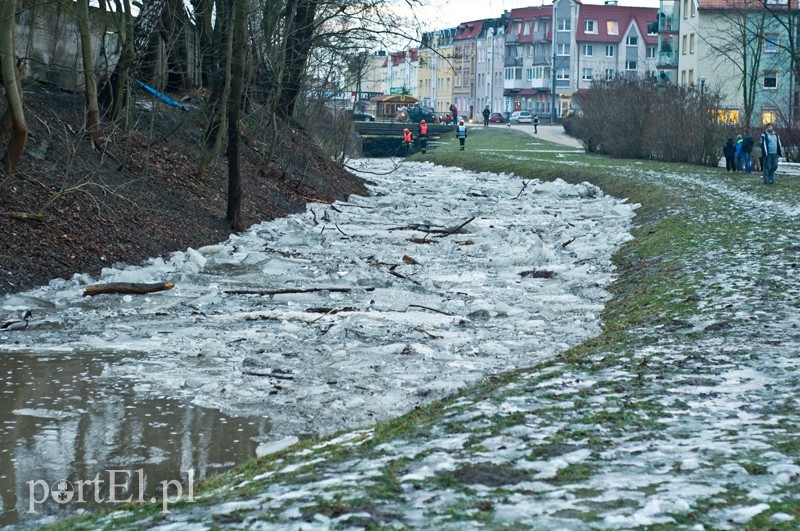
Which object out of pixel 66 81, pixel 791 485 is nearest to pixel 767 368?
pixel 791 485

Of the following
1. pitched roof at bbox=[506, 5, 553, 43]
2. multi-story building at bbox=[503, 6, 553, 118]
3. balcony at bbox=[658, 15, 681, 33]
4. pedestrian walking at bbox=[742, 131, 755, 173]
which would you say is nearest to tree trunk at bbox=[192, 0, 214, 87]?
pedestrian walking at bbox=[742, 131, 755, 173]

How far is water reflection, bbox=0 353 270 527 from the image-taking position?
255 inches

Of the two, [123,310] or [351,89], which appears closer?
[123,310]

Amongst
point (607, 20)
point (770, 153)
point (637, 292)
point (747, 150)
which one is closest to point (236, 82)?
point (637, 292)

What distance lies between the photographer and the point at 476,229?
76.7ft

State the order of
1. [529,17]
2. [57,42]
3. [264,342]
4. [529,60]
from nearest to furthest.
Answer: [264,342] → [57,42] → [529,60] → [529,17]

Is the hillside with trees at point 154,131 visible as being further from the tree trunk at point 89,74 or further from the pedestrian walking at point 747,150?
the pedestrian walking at point 747,150

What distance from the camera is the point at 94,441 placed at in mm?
7566

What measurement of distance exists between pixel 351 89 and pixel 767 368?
27.5 metres

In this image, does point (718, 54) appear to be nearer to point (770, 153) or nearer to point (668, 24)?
point (668, 24)

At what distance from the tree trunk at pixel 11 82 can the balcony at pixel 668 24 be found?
8075 centimetres

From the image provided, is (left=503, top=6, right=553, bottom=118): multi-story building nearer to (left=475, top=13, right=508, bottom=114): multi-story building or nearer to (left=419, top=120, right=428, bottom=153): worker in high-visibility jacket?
(left=475, top=13, right=508, bottom=114): multi-story building

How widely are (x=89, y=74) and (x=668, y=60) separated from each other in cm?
7880

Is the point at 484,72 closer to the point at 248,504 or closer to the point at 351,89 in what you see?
the point at 351,89
